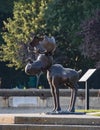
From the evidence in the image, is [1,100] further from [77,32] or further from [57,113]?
[57,113]

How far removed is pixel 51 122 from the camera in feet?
50.6

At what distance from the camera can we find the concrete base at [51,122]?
14.9m

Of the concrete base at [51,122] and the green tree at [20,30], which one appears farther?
the green tree at [20,30]

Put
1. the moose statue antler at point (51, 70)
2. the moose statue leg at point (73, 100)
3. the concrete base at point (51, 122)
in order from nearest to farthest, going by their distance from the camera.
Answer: the concrete base at point (51, 122)
the moose statue antler at point (51, 70)
the moose statue leg at point (73, 100)

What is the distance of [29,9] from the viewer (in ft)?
167

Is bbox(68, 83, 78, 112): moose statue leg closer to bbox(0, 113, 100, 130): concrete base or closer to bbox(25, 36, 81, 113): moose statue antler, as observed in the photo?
bbox(25, 36, 81, 113): moose statue antler

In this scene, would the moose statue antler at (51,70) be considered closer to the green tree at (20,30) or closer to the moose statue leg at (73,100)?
the moose statue leg at (73,100)

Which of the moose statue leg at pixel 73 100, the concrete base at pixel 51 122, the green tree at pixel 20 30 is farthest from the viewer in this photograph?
the green tree at pixel 20 30

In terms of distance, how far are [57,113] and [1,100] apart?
18.5m

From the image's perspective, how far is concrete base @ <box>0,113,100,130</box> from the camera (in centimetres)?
1485

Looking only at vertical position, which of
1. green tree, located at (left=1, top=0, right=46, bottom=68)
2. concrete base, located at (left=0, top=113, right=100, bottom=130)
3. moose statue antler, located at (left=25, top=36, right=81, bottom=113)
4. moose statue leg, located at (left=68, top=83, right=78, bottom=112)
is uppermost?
green tree, located at (left=1, top=0, right=46, bottom=68)


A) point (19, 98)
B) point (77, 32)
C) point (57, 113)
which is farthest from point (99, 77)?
point (57, 113)

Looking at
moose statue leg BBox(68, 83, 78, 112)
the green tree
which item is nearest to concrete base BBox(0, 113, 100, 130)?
moose statue leg BBox(68, 83, 78, 112)

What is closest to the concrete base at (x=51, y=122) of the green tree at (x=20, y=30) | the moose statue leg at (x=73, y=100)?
the moose statue leg at (x=73, y=100)
